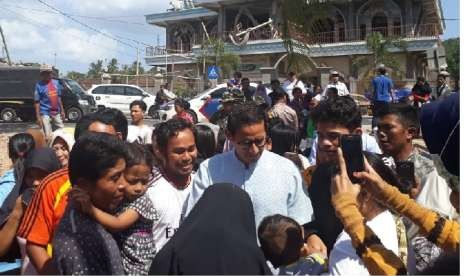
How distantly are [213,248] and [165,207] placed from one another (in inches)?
33.3

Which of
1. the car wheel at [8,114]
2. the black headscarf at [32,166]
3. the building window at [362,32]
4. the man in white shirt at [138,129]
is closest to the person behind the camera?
the black headscarf at [32,166]

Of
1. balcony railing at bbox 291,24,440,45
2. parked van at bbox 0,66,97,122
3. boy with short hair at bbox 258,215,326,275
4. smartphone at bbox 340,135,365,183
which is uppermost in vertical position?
balcony railing at bbox 291,24,440,45

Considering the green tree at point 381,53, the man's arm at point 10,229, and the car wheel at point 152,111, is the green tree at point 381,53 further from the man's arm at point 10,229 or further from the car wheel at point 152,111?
the man's arm at point 10,229

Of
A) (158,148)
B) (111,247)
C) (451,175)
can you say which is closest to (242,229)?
(111,247)

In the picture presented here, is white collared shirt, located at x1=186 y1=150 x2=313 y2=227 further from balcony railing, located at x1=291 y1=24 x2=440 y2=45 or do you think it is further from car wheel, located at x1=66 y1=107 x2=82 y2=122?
balcony railing, located at x1=291 y1=24 x2=440 y2=45

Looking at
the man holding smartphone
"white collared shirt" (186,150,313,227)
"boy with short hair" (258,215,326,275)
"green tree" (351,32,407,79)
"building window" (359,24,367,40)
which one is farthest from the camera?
"building window" (359,24,367,40)

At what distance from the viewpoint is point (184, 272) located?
2.04 meters

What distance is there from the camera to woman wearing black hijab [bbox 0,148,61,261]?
9.77ft

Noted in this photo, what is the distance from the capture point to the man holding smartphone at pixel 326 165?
2881 mm

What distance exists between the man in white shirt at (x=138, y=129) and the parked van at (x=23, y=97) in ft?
44.5

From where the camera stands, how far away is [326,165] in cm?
306

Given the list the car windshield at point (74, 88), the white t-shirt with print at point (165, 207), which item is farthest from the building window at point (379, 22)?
the white t-shirt with print at point (165, 207)

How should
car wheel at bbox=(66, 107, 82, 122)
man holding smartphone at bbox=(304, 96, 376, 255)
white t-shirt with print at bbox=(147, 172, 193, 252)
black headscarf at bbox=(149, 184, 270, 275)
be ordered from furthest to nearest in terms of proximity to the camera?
car wheel at bbox=(66, 107, 82, 122)
man holding smartphone at bbox=(304, 96, 376, 255)
white t-shirt with print at bbox=(147, 172, 193, 252)
black headscarf at bbox=(149, 184, 270, 275)

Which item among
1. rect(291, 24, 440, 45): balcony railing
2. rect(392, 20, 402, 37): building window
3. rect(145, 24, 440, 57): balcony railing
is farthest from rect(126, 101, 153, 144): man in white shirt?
rect(392, 20, 402, 37): building window
